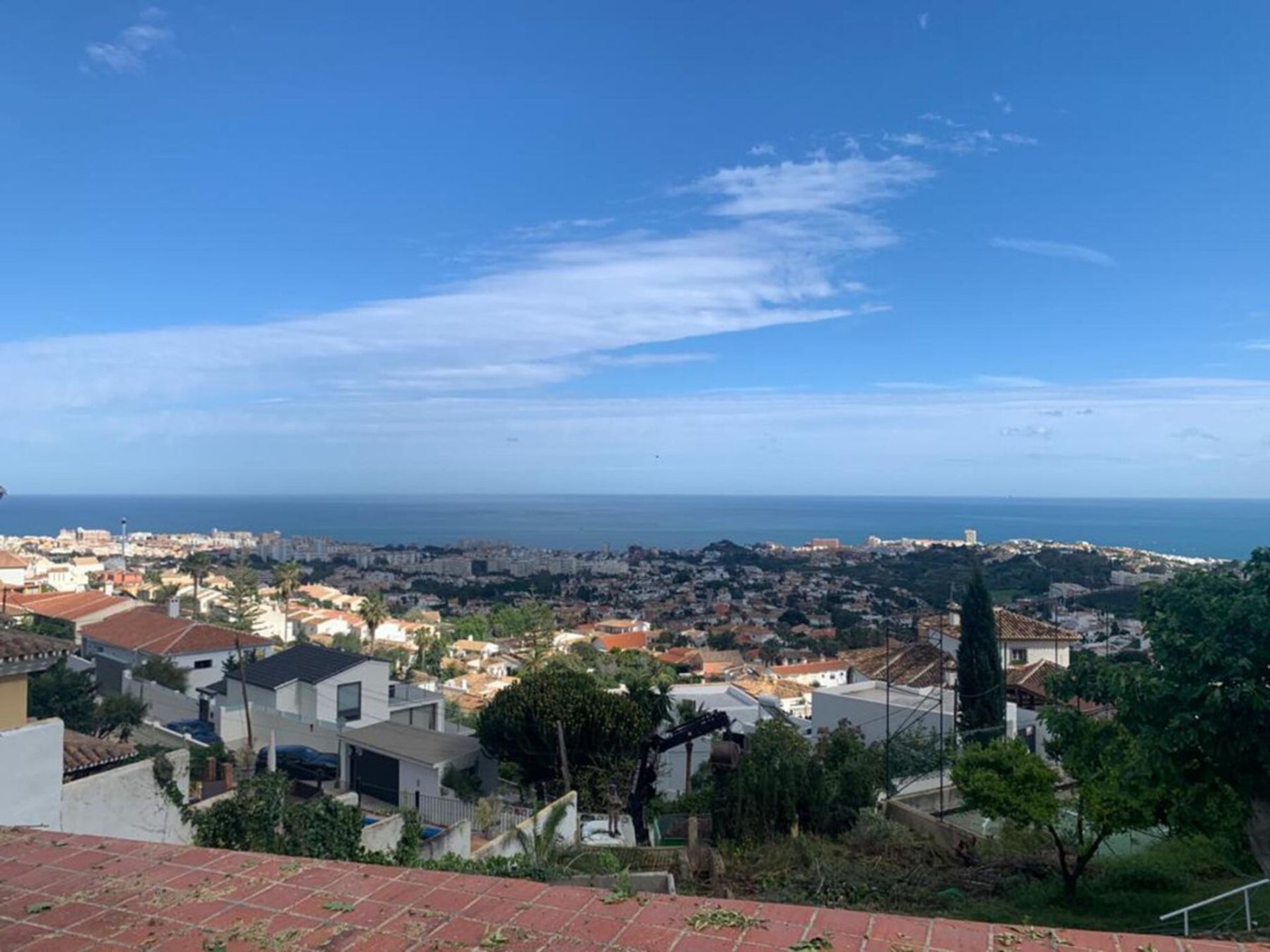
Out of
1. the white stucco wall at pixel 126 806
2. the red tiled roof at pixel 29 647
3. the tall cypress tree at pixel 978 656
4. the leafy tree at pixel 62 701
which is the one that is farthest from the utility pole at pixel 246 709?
the tall cypress tree at pixel 978 656

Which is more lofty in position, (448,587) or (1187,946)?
(1187,946)

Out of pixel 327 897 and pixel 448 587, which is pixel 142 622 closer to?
pixel 327 897

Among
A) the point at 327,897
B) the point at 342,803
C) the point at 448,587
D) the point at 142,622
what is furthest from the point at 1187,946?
the point at 448,587

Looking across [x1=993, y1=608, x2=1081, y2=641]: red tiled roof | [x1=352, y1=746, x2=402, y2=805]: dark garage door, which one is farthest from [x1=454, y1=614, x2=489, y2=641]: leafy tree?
[x1=352, y1=746, x2=402, y2=805]: dark garage door

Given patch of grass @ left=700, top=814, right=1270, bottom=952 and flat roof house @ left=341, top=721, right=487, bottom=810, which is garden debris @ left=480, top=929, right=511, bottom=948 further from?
flat roof house @ left=341, top=721, right=487, bottom=810

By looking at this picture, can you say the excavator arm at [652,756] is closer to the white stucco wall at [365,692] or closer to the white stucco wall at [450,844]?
the white stucco wall at [450,844]
